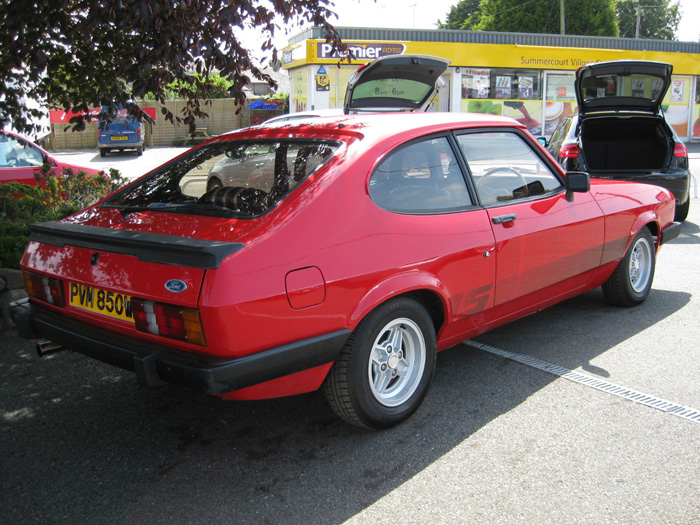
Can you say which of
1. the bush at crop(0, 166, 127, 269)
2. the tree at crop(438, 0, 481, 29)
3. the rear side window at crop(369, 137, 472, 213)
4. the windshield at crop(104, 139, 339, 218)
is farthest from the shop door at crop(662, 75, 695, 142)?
the tree at crop(438, 0, 481, 29)

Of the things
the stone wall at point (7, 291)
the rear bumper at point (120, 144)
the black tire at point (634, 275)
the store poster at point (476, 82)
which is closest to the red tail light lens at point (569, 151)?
the black tire at point (634, 275)

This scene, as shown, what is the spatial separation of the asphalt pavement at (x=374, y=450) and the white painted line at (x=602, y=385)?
4 cm

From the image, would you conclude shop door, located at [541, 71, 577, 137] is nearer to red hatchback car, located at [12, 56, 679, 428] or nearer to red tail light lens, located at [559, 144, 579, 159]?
red tail light lens, located at [559, 144, 579, 159]

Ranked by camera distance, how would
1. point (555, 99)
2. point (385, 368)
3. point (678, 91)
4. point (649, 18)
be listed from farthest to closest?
point (649, 18)
point (678, 91)
point (555, 99)
point (385, 368)

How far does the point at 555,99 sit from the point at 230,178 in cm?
2571

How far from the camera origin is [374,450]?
308cm

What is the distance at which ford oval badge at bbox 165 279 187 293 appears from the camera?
2.64 meters

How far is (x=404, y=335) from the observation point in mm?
3354

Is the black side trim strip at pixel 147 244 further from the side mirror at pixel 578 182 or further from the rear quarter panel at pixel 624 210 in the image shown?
the rear quarter panel at pixel 624 210

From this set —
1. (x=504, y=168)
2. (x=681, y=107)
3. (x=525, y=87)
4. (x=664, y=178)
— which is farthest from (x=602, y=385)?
(x=681, y=107)

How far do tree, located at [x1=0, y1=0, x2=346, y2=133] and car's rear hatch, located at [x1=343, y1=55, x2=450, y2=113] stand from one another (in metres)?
3.02

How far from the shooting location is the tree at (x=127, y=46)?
382 cm

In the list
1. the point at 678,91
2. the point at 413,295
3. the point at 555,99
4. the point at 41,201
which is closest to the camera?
the point at 413,295

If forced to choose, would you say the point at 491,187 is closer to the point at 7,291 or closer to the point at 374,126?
the point at 374,126
